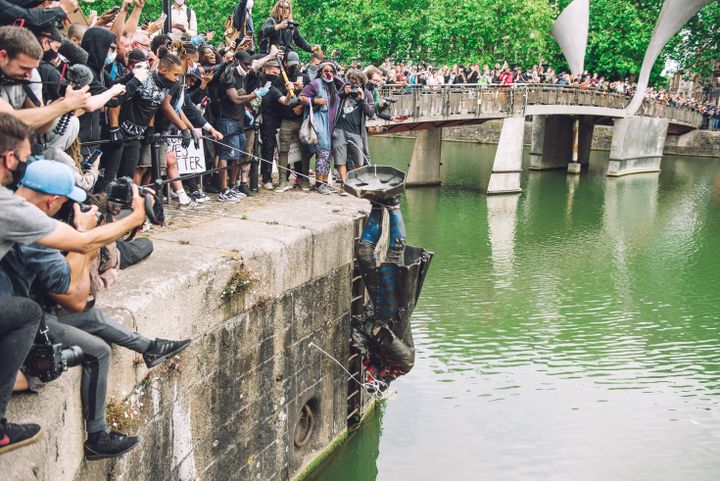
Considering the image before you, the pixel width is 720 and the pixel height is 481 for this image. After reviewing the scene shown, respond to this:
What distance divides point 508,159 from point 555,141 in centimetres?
866

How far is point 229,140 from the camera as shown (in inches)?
364

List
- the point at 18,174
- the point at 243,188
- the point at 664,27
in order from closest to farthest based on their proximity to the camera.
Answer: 1. the point at 18,174
2. the point at 243,188
3. the point at 664,27

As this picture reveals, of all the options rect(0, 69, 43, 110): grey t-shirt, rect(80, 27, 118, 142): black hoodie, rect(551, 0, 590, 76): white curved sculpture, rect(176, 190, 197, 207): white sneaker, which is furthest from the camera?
rect(551, 0, 590, 76): white curved sculpture

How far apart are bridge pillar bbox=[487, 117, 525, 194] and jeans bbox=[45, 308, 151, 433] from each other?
22355 mm

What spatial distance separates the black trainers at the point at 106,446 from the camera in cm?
441

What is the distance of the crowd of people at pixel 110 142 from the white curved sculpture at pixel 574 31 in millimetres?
25445

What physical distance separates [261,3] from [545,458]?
32791 mm

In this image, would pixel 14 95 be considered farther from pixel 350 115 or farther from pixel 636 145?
pixel 636 145

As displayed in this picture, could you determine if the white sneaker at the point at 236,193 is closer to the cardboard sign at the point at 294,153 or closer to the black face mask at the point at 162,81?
the cardboard sign at the point at 294,153

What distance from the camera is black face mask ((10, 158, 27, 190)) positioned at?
4.07 meters

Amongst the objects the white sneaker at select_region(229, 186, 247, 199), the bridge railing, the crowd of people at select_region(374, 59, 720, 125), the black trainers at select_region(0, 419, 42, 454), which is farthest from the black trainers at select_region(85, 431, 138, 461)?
Result: the crowd of people at select_region(374, 59, 720, 125)

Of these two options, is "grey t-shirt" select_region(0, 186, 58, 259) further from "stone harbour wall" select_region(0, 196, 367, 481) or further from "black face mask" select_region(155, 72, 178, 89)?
"black face mask" select_region(155, 72, 178, 89)

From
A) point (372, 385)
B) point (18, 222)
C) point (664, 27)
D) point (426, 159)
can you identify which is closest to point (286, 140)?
point (372, 385)

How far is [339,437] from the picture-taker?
8898mm
